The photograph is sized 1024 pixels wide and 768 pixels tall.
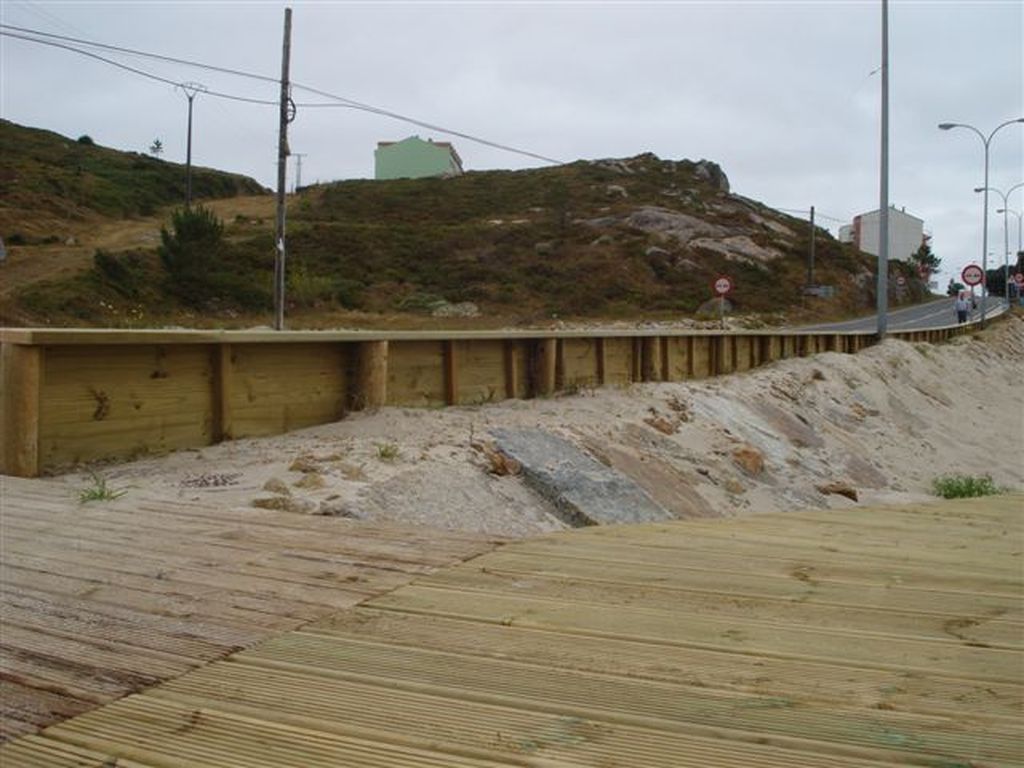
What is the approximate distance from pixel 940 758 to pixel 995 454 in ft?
54.8

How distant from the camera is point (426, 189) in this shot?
2933 inches

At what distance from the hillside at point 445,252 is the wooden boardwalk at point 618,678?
31052mm

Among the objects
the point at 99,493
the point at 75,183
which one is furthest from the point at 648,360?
the point at 75,183

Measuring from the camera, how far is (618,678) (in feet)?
7.48

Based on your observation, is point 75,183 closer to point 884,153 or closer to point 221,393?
point 884,153

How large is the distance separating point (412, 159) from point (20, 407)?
9383 cm

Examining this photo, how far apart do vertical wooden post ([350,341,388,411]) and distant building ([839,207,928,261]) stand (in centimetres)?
9678

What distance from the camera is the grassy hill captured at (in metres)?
59.6

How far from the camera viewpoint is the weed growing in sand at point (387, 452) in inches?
242

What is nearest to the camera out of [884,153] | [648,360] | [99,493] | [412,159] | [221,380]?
[99,493]

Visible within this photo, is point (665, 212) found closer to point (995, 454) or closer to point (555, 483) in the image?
point (995, 454)

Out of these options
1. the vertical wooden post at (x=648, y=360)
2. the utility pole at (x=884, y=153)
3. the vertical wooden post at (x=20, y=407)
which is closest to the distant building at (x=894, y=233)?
the utility pole at (x=884, y=153)

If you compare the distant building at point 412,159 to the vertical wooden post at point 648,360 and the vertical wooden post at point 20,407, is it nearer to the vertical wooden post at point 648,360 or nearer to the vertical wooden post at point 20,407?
the vertical wooden post at point 648,360

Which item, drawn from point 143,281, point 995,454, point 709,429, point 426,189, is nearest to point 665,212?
point 426,189
